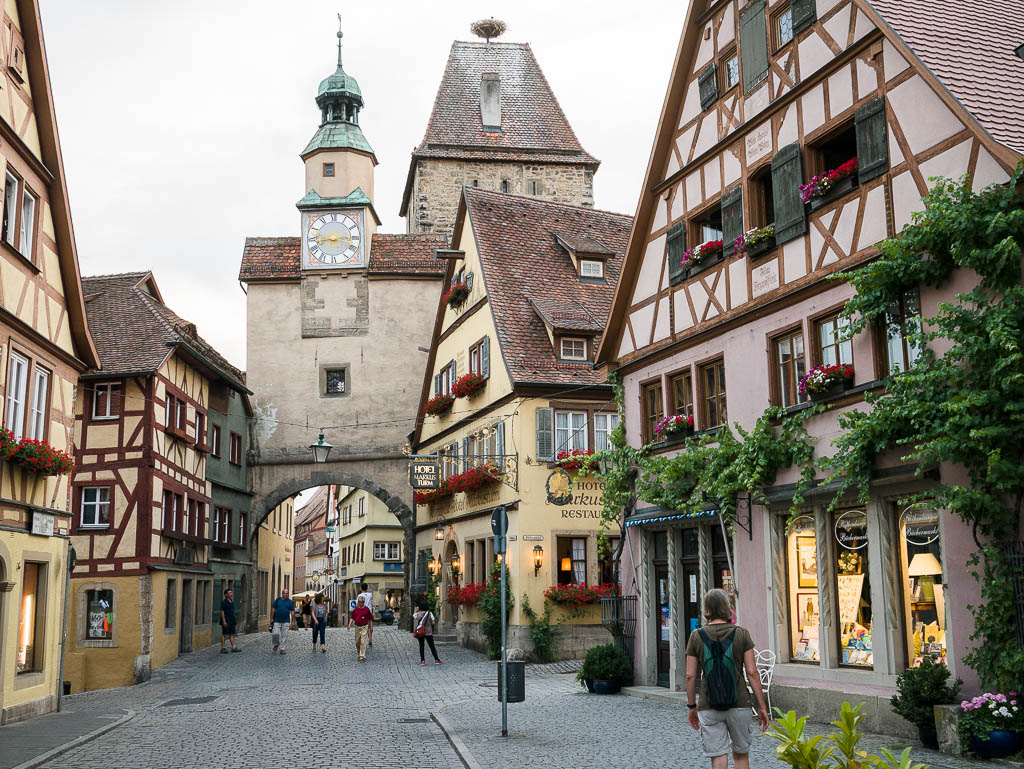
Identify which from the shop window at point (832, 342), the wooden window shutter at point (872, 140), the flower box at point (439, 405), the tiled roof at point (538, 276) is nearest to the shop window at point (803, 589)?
the shop window at point (832, 342)

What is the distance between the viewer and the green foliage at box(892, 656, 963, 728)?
11.0 metres

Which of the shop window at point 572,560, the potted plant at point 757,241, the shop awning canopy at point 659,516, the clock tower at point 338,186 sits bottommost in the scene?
the shop window at point 572,560

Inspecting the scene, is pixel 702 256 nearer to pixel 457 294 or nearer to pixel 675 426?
pixel 675 426

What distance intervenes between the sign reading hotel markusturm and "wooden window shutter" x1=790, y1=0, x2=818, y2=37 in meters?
16.1

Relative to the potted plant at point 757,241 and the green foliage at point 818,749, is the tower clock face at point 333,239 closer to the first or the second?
the potted plant at point 757,241

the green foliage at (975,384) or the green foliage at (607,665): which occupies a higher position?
the green foliage at (975,384)

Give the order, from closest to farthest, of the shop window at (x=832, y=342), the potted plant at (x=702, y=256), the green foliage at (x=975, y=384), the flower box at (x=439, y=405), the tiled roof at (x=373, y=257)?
the green foliage at (x=975, y=384) → the shop window at (x=832, y=342) → the potted plant at (x=702, y=256) → the flower box at (x=439, y=405) → the tiled roof at (x=373, y=257)

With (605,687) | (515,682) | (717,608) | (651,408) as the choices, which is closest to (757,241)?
(651,408)

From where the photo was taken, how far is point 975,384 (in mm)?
10797

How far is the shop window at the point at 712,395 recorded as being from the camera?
52.7 ft

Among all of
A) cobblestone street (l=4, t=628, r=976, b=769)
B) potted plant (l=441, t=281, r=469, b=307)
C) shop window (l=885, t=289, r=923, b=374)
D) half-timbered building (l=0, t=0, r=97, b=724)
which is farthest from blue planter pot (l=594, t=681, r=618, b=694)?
potted plant (l=441, t=281, r=469, b=307)

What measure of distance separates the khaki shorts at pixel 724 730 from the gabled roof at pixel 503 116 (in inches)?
1761

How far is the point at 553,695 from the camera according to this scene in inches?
682

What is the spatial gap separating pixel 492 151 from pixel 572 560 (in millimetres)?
30152
